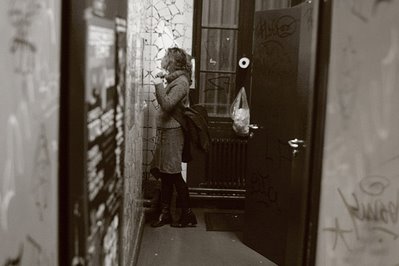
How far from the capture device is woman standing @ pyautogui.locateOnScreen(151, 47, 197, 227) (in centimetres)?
488

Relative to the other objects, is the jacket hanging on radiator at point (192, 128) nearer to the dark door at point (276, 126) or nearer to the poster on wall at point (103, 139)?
the dark door at point (276, 126)

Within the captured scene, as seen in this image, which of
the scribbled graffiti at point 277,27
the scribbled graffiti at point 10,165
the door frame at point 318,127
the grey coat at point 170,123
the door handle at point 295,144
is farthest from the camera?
the grey coat at point 170,123

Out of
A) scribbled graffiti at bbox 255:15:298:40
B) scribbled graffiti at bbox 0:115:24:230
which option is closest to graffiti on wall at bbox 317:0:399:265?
scribbled graffiti at bbox 0:115:24:230

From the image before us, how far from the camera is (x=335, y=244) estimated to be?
2.31 meters

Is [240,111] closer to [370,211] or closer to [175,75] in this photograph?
[175,75]

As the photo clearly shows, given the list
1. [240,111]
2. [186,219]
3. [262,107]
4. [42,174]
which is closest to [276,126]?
[262,107]

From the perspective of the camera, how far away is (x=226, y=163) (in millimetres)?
5699

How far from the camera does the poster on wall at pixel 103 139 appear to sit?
182 cm

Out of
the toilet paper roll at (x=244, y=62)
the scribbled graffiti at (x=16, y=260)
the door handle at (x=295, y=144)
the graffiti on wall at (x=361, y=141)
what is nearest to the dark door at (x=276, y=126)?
the door handle at (x=295, y=144)

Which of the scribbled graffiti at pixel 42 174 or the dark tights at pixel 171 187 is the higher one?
the scribbled graffiti at pixel 42 174

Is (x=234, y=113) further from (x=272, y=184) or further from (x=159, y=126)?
(x=272, y=184)

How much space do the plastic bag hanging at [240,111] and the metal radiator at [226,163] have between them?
10.7 inches

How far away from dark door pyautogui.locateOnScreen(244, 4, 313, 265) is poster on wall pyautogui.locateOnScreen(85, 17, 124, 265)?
66.7 inches

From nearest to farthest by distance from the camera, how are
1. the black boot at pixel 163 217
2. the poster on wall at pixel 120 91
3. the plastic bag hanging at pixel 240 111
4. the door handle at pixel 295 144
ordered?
the poster on wall at pixel 120 91 < the door handle at pixel 295 144 < the black boot at pixel 163 217 < the plastic bag hanging at pixel 240 111
